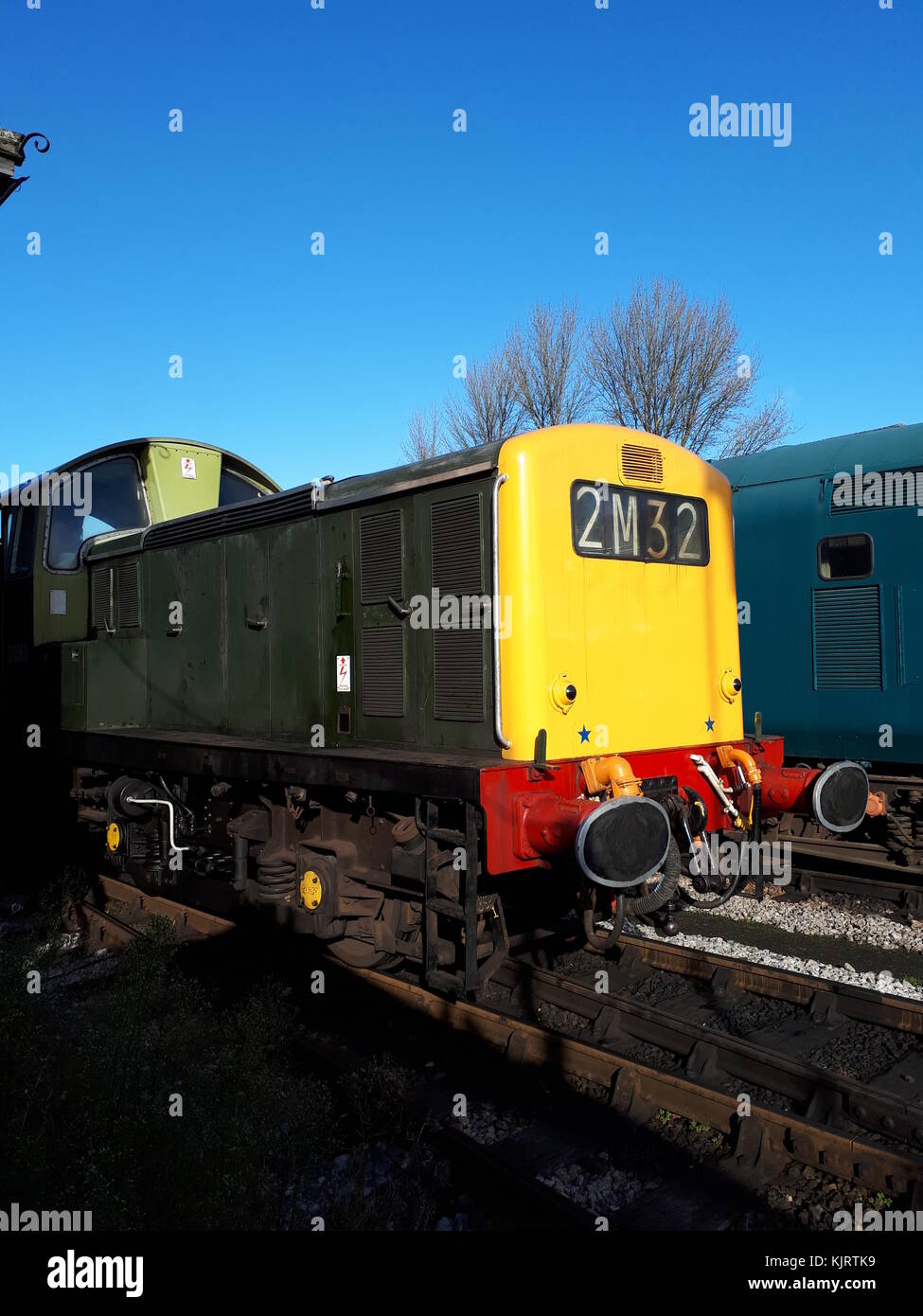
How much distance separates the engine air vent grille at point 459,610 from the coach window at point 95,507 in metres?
3.81

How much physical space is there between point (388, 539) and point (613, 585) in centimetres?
139

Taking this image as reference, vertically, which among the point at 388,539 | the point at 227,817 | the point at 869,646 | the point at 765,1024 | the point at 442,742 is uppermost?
the point at 388,539

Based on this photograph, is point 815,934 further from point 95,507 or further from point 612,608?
point 95,507

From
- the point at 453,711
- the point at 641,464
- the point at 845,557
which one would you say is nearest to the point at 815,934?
the point at 845,557

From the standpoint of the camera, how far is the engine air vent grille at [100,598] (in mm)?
8047

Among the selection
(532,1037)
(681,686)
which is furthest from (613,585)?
(532,1037)

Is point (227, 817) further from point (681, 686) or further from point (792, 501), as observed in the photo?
point (792, 501)

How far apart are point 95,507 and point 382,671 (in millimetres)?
3849

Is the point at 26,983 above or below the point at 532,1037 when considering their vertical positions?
above

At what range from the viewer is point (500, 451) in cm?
495

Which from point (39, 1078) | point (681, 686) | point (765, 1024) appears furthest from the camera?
point (681, 686)

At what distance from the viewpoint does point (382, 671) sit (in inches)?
224

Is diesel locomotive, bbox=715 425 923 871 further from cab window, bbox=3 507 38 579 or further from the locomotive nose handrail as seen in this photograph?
cab window, bbox=3 507 38 579

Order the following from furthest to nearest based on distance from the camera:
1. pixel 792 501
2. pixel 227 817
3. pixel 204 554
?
1. pixel 792 501
2. pixel 204 554
3. pixel 227 817
